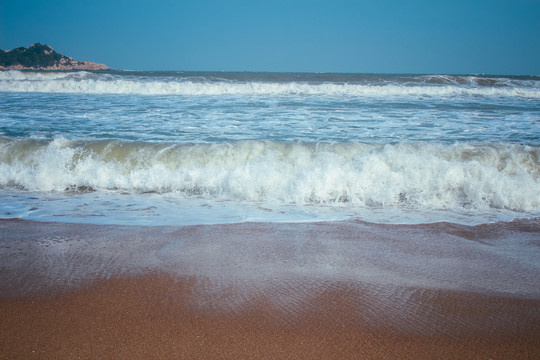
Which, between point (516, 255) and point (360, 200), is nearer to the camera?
point (516, 255)

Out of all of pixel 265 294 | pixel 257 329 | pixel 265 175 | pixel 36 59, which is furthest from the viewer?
pixel 36 59

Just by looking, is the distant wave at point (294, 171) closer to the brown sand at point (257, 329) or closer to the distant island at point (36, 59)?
the brown sand at point (257, 329)

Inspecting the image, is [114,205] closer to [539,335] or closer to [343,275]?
[343,275]

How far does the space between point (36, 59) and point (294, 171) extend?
64154mm

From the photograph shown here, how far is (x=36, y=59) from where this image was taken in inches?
2222

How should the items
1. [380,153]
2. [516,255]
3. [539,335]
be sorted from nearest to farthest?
1. [539,335]
2. [516,255]
3. [380,153]

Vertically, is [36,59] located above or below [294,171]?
above

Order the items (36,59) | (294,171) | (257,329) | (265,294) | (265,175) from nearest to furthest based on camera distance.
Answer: (257,329)
(265,294)
(265,175)
(294,171)
(36,59)

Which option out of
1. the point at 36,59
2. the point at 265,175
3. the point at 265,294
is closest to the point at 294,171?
the point at 265,175

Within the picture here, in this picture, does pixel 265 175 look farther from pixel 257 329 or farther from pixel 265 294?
pixel 257 329

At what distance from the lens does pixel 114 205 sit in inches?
164

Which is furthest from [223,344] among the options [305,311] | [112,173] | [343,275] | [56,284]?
[112,173]

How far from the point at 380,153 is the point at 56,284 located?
13.7 feet

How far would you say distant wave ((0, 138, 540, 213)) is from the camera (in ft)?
14.6
